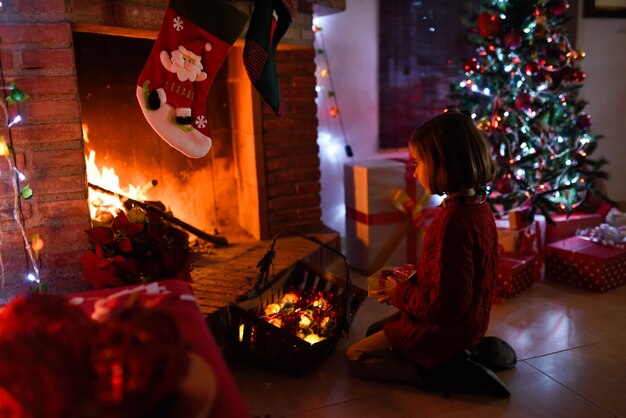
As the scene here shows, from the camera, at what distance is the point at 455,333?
1835 millimetres

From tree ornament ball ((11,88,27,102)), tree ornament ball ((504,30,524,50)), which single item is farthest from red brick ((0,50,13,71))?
tree ornament ball ((504,30,524,50))

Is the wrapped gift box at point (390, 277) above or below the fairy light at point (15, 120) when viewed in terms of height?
below

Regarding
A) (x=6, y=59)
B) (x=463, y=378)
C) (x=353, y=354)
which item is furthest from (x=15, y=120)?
(x=463, y=378)

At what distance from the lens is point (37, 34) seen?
1968mm

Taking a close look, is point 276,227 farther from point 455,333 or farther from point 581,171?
point 581,171

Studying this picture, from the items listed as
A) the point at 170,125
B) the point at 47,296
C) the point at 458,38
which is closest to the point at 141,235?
the point at 170,125

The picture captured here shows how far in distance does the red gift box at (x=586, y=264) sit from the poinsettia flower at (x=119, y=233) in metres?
2.23

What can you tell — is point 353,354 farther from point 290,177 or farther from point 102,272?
point 290,177

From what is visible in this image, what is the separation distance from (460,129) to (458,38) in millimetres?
2257

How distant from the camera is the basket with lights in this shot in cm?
198

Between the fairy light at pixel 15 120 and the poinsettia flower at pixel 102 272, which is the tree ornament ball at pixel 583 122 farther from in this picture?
the fairy light at pixel 15 120

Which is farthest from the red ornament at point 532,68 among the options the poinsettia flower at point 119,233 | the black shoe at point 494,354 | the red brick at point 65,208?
the red brick at point 65,208

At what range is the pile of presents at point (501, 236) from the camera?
2898 mm

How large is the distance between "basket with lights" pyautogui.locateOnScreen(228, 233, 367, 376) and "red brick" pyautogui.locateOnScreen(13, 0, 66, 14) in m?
1.16
